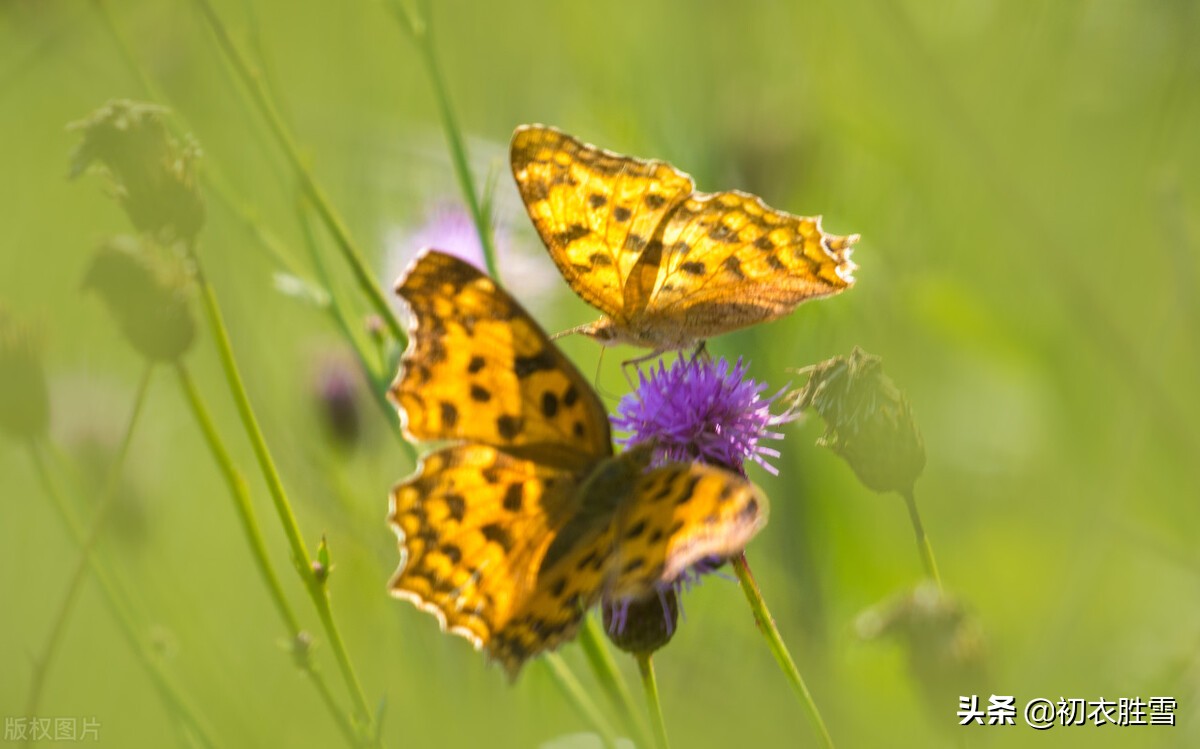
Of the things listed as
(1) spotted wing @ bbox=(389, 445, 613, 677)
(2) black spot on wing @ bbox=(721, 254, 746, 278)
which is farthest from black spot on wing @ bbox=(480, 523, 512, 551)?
(2) black spot on wing @ bbox=(721, 254, 746, 278)

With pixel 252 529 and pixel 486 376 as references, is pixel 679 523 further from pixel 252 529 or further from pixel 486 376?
pixel 252 529

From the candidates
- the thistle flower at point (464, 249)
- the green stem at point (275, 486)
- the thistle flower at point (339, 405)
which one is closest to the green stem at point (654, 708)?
the green stem at point (275, 486)

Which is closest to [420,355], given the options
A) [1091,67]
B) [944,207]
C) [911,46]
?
[911,46]

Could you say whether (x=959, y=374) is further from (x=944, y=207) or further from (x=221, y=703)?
(x=221, y=703)

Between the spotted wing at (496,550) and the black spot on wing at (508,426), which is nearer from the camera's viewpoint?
the spotted wing at (496,550)

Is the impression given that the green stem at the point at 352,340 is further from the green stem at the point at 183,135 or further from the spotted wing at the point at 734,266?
the spotted wing at the point at 734,266

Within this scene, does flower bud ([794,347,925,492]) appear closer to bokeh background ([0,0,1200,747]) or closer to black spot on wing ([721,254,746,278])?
black spot on wing ([721,254,746,278])

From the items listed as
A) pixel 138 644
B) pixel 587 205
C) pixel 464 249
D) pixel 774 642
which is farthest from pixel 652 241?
pixel 138 644
